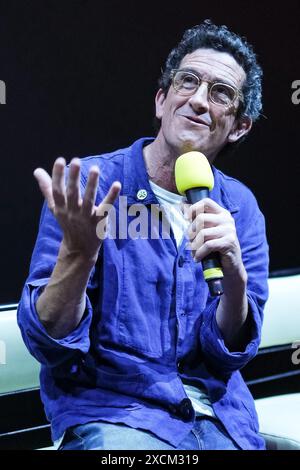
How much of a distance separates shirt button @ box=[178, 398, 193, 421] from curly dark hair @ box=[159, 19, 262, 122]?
83cm

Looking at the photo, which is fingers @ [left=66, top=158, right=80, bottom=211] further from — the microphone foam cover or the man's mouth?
the man's mouth

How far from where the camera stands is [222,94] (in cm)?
167

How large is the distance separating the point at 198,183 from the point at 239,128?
→ 56 centimetres

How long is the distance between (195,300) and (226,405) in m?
0.27

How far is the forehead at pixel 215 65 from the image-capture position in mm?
1653

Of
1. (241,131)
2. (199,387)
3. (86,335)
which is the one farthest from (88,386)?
(241,131)

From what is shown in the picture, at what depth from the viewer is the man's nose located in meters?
1.60

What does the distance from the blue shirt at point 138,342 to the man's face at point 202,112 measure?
4.9 inches

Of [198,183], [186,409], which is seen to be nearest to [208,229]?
[198,183]

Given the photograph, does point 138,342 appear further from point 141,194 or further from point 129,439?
point 141,194

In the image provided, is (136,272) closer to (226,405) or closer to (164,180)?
(164,180)

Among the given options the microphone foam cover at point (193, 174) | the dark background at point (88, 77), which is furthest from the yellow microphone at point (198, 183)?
the dark background at point (88, 77)

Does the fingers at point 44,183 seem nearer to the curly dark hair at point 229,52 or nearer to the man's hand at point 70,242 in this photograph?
the man's hand at point 70,242

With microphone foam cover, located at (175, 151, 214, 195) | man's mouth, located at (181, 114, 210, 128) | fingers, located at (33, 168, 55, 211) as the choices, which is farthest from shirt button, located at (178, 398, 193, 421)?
man's mouth, located at (181, 114, 210, 128)
